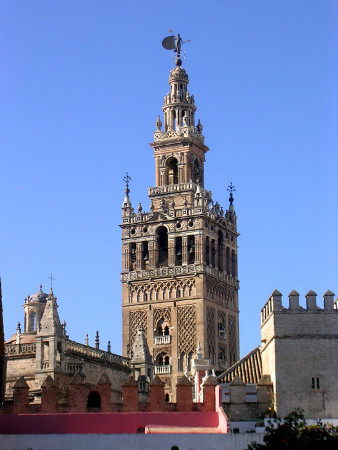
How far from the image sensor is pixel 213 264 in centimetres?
7631

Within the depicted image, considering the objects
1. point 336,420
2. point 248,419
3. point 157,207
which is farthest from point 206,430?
point 157,207

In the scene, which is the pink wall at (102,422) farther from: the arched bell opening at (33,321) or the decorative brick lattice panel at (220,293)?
the decorative brick lattice panel at (220,293)

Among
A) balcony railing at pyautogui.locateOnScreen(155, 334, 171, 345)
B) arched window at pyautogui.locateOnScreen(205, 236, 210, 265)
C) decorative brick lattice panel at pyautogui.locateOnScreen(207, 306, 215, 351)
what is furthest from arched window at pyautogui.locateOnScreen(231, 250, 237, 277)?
balcony railing at pyautogui.locateOnScreen(155, 334, 171, 345)

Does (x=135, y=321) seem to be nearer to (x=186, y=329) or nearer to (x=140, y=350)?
(x=186, y=329)

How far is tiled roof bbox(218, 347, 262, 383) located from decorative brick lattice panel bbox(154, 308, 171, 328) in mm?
22843

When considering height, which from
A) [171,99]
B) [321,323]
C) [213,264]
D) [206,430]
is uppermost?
[171,99]

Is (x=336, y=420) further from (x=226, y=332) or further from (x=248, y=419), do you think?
(x=226, y=332)

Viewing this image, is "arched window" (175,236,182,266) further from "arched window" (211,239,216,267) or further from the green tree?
the green tree

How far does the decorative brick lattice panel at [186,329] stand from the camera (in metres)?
72.7

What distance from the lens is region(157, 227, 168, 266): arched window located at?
7656cm

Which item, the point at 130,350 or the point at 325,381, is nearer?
the point at 325,381

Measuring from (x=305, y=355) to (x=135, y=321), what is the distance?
108ft

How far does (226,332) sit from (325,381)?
33.2m

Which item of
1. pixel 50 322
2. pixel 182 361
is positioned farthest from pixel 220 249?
pixel 50 322
